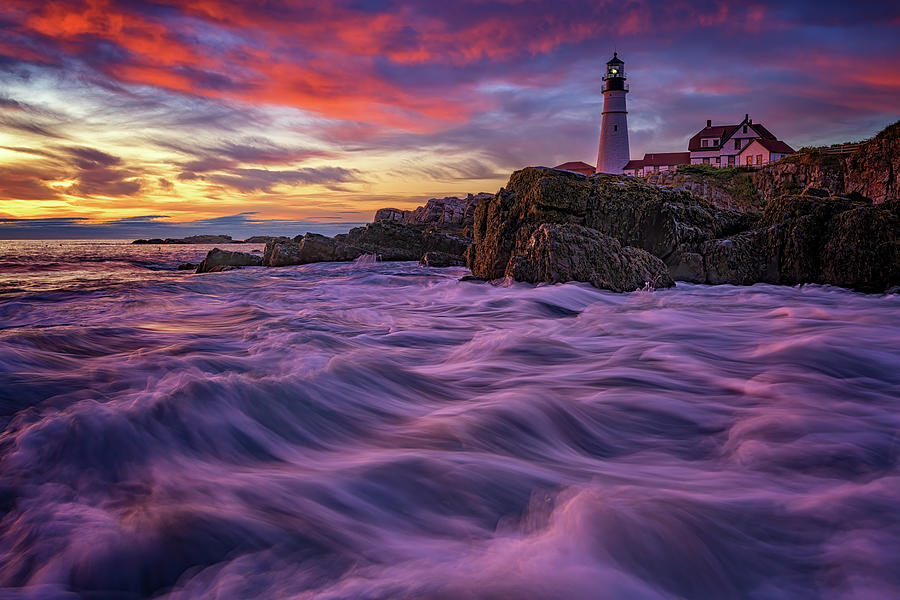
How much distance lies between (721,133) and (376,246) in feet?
196

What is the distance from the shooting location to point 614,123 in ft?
175

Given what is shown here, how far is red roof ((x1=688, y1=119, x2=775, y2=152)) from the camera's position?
60925 mm

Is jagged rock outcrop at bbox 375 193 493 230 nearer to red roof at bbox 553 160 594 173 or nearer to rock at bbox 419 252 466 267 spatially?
rock at bbox 419 252 466 267

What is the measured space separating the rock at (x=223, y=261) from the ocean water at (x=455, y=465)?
40.8 feet

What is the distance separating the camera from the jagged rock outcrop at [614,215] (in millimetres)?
9281

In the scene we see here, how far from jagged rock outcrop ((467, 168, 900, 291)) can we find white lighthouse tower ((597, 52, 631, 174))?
47512 mm

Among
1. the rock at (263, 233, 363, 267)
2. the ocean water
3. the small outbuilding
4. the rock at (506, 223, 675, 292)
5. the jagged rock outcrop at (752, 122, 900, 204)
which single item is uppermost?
the small outbuilding

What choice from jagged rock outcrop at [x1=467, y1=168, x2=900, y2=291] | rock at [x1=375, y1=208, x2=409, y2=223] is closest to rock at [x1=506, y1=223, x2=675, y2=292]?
jagged rock outcrop at [x1=467, y1=168, x2=900, y2=291]

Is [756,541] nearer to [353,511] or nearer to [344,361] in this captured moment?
[353,511]

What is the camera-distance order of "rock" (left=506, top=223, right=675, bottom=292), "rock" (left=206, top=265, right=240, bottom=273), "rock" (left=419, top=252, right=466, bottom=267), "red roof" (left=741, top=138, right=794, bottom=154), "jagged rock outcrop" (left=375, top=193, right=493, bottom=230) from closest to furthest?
Answer: 1. "rock" (left=506, top=223, right=675, bottom=292)
2. "rock" (left=419, top=252, right=466, bottom=267)
3. "rock" (left=206, top=265, right=240, bottom=273)
4. "jagged rock outcrop" (left=375, top=193, right=493, bottom=230)
5. "red roof" (left=741, top=138, right=794, bottom=154)

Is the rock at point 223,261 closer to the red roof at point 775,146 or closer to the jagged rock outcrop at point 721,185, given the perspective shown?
the jagged rock outcrop at point 721,185

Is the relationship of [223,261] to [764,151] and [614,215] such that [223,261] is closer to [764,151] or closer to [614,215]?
[614,215]

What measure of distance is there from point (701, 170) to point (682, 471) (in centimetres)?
5150

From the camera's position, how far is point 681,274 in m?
9.05
